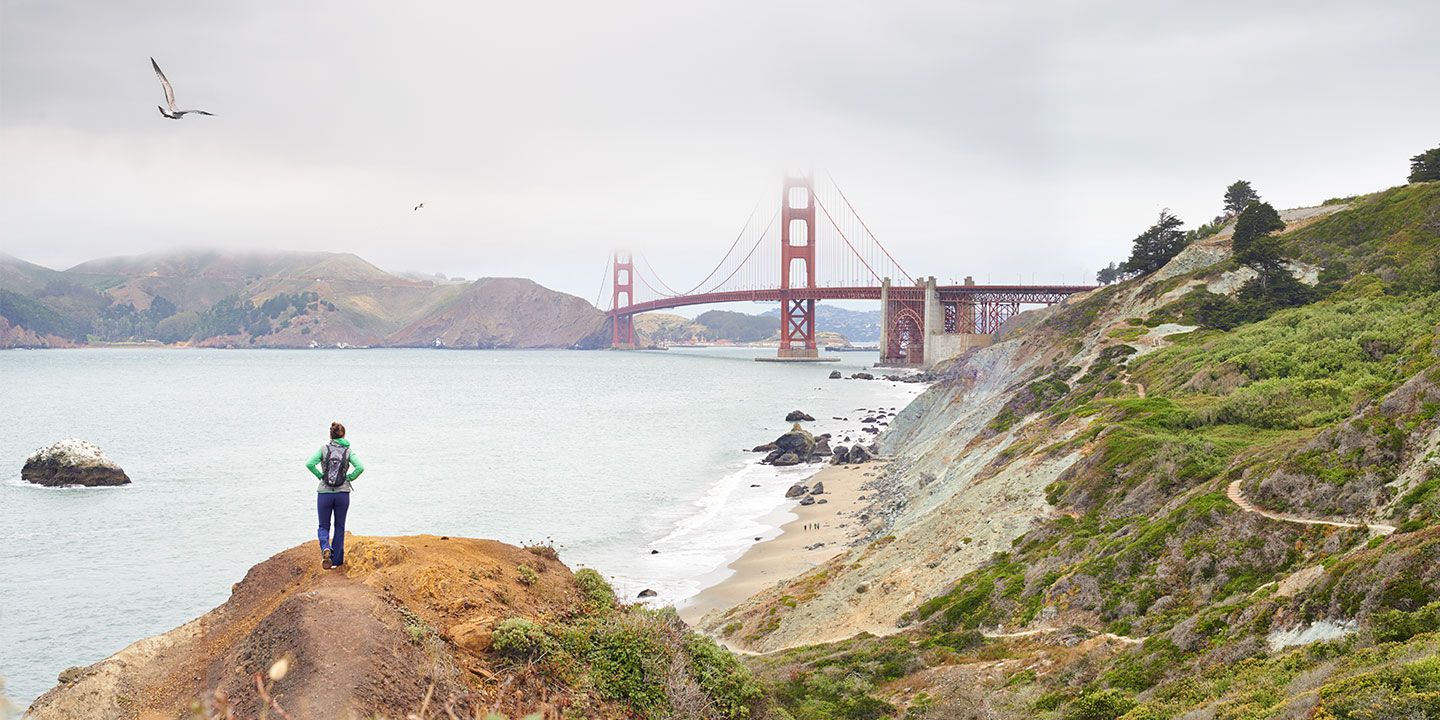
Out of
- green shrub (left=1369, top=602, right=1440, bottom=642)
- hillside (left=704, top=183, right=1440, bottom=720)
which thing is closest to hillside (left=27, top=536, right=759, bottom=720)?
hillside (left=704, top=183, right=1440, bottom=720)

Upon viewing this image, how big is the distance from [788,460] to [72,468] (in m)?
32.8

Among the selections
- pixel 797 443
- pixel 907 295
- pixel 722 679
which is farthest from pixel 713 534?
pixel 907 295

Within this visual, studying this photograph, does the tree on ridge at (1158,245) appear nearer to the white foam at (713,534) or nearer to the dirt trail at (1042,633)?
the white foam at (713,534)

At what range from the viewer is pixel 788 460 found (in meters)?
49.0

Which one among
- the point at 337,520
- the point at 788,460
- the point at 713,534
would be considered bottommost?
the point at 713,534

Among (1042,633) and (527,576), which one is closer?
(527,576)

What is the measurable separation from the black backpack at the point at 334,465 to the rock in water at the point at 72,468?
39824 millimetres

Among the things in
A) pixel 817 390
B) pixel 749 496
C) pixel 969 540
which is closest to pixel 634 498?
pixel 749 496

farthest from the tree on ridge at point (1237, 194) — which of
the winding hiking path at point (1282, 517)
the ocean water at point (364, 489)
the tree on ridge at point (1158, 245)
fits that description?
the winding hiking path at point (1282, 517)

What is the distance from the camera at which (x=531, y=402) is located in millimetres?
93125

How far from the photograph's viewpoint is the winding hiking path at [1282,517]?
38.1ft

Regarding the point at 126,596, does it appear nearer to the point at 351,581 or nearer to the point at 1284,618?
the point at 351,581

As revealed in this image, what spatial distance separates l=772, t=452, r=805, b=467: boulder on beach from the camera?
4875 centimetres

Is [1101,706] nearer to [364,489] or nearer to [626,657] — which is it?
[626,657]
